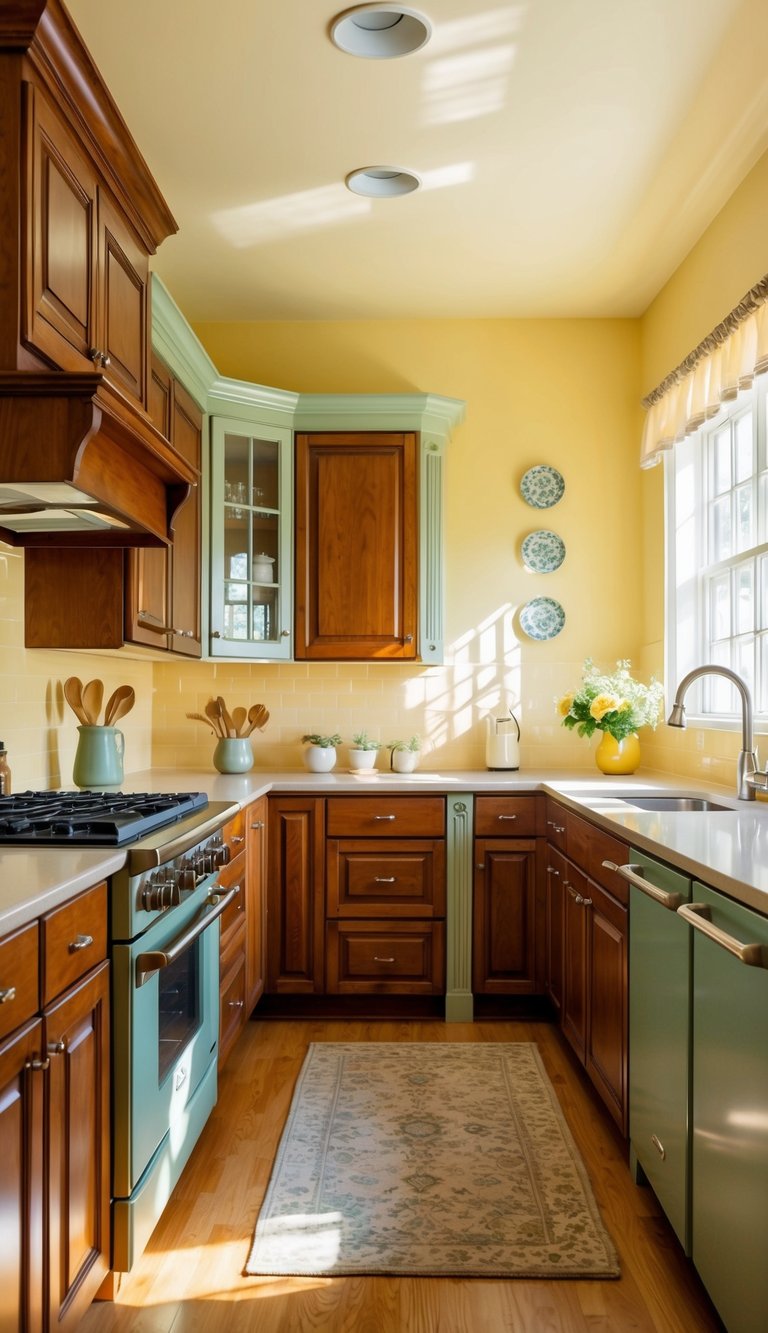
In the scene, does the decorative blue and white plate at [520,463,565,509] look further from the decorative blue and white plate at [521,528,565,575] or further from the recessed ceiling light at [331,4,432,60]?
the recessed ceiling light at [331,4,432,60]

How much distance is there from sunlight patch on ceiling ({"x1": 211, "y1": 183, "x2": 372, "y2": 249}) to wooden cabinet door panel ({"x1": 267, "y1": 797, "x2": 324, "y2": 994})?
200 centimetres

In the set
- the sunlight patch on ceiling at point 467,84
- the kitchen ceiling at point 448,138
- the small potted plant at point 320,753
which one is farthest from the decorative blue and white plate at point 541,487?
the sunlight patch on ceiling at point 467,84

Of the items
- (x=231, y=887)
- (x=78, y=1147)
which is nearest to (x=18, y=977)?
(x=78, y=1147)

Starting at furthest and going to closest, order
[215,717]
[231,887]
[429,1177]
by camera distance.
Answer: [215,717] < [231,887] < [429,1177]

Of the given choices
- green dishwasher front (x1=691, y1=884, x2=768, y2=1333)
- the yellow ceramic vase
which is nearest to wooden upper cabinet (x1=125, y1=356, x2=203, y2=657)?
the yellow ceramic vase

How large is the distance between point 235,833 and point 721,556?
1949mm

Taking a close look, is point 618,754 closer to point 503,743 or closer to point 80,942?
point 503,743

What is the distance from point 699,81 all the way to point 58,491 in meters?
1.98

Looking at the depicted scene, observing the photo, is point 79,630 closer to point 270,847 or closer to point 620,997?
point 270,847

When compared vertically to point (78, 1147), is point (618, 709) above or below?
above

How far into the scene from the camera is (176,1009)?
2.26 m

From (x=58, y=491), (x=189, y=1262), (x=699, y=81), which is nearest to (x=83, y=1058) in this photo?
(x=189, y=1262)

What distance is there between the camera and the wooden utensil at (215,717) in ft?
12.7

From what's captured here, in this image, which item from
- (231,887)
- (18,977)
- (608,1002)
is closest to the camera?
(18,977)
